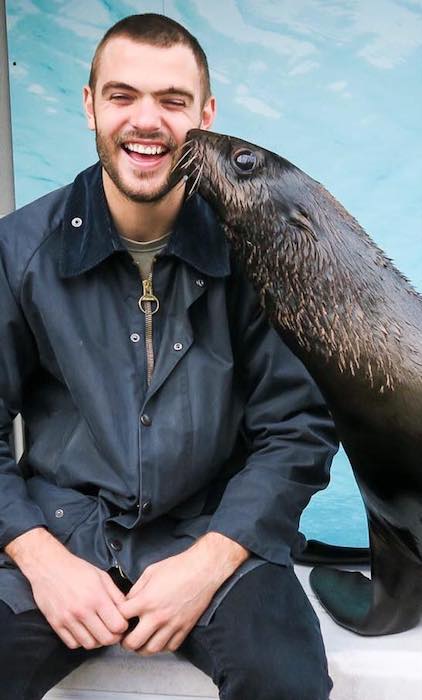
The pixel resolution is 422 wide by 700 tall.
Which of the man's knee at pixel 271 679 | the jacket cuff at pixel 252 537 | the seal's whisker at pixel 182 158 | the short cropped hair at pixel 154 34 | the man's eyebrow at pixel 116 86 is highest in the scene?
the short cropped hair at pixel 154 34

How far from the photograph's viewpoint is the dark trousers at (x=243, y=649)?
57.0 inches

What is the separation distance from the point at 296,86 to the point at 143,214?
97 cm

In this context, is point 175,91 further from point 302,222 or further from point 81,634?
point 81,634

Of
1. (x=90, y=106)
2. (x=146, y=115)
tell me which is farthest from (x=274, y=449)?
(x=90, y=106)

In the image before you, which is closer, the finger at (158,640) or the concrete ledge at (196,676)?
the finger at (158,640)

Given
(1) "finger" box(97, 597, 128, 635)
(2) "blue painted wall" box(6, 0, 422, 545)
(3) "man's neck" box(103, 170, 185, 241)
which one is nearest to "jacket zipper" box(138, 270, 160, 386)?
(3) "man's neck" box(103, 170, 185, 241)

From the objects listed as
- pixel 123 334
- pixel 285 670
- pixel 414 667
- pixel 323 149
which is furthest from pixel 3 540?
pixel 323 149

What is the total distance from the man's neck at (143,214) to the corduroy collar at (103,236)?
19 mm

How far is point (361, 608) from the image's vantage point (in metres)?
1.88

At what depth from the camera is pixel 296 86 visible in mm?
2523

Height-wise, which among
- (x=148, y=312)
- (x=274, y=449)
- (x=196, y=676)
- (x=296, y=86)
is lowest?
(x=196, y=676)

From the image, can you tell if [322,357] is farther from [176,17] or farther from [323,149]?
[176,17]

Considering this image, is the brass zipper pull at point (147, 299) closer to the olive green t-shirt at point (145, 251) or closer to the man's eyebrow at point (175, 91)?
the olive green t-shirt at point (145, 251)

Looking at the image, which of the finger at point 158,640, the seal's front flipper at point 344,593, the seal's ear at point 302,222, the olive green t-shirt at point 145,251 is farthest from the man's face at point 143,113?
the seal's front flipper at point 344,593
